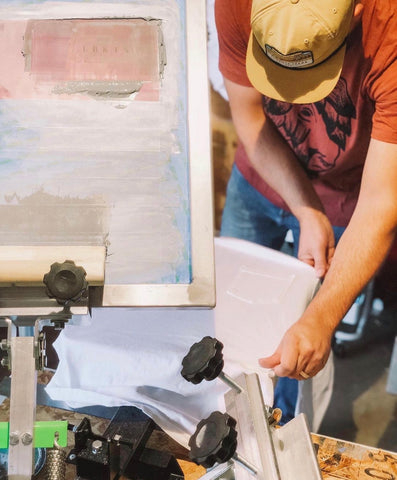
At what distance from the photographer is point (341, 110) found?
59.7 inches

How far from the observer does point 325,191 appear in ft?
5.81

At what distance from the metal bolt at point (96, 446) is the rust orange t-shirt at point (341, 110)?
84cm

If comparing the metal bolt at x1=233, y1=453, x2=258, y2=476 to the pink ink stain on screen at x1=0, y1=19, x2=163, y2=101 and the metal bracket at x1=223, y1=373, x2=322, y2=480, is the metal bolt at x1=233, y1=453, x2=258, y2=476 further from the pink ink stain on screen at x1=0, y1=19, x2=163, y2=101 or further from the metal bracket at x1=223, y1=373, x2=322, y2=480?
the pink ink stain on screen at x1=0, y1=19, x2=163, y2=101

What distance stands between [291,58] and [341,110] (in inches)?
11.4

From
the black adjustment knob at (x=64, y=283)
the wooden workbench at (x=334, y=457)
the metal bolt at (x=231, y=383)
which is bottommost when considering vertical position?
the wooden workbench at (x=334, y=457)

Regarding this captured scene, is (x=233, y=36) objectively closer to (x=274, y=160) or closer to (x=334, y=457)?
(x=274, y=160)

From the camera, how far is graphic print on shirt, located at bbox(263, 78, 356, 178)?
151 cm

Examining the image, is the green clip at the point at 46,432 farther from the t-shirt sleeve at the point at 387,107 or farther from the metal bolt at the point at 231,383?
the t-shirt sleeve at the point at 387,107

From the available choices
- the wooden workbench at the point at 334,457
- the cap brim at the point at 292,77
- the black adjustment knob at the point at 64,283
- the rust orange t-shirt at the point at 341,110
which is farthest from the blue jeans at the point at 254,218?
the black adjustment knob at the point at 64,283

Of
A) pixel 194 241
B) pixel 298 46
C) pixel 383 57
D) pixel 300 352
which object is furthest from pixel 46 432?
pixel 383 57

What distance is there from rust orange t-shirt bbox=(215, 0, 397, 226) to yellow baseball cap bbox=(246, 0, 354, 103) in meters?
0.08

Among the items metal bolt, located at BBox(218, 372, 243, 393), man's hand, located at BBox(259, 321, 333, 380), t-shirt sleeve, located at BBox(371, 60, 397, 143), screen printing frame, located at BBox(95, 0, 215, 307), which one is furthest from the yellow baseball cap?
metal bolt, located at BBox(218, 372, 243, 393)

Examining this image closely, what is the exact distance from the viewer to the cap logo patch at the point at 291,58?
50.0 inches

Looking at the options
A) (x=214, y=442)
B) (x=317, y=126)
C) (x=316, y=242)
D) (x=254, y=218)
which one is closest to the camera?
(x=214, y=442)
